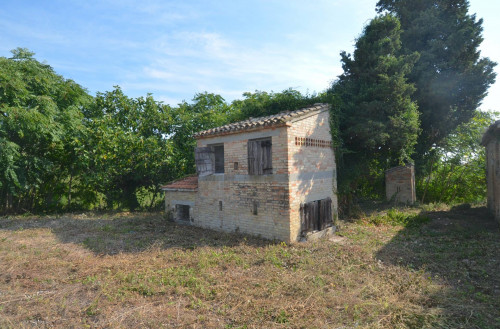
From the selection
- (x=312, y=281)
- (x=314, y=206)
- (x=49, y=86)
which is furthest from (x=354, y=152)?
(x=49, y=86)

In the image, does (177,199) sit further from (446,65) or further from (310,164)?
(446,65)

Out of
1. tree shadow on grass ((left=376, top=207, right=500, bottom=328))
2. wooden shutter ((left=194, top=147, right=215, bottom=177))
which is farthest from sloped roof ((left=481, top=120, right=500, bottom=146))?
wooden shutter ((left=194, top=147, right=215, bottom=177))

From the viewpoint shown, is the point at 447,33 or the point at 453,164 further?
the point at 453,164

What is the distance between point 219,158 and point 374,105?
6.76 meters

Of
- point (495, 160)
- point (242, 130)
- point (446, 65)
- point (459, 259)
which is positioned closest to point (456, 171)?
point (495, 160)

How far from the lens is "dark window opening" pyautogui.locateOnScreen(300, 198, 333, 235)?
30.8 feet

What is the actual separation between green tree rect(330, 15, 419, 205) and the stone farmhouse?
1.56 metres

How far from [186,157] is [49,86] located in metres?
7.67

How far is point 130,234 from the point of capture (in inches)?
414

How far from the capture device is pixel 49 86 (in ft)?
46.6

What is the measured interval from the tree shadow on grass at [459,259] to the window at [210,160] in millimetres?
6322

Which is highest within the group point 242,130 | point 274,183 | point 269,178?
point 242,130

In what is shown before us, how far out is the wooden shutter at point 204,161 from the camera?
10.9 m

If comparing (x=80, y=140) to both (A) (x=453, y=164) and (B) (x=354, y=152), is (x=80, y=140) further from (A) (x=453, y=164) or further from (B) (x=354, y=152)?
(A) (x=453, y=164)
